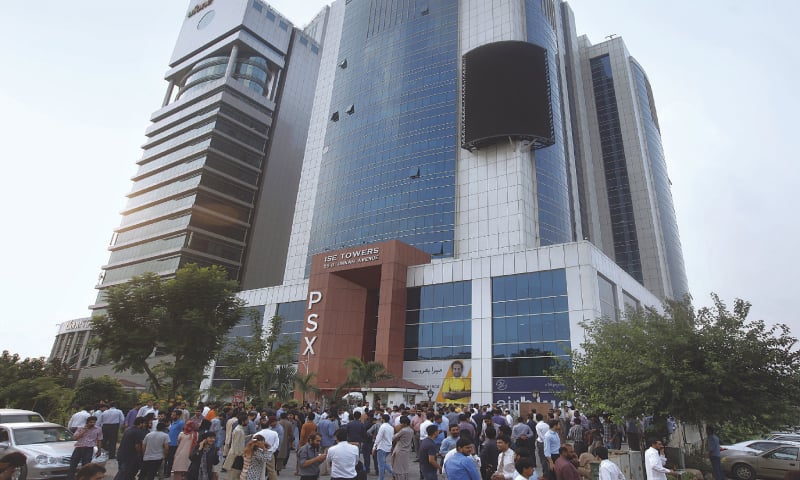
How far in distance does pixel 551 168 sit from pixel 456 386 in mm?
33322

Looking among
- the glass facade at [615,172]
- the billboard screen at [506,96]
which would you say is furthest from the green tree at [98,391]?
the glass facade at [615,172]

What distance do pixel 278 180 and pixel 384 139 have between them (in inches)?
1478

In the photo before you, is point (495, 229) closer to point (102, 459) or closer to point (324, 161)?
point (324, 161)

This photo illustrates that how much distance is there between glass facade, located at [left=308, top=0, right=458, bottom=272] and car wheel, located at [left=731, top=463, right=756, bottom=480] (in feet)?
126

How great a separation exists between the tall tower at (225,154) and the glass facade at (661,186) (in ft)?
239

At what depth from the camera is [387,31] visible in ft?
239

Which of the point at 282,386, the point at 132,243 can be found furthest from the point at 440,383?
the point at 132,243

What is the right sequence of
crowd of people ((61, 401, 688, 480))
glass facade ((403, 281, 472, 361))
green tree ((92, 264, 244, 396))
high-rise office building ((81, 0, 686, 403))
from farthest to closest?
glass facade ((403, 281, 472, 361)) → high-rise office building ((81, 0, 686, 403)) → green tree ((92, 264, 244, 396)) → crowd of people ((61, 401, 688, 480))

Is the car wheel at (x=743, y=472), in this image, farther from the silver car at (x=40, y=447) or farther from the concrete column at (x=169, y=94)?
the concrete column at (x=169, y=94)

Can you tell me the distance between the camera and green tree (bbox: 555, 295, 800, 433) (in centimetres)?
1416

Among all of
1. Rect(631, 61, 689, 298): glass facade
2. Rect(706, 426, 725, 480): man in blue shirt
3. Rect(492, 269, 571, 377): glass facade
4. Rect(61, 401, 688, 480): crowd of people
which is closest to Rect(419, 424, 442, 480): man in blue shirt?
Rect(61, 401, 688, 480): crowd of people

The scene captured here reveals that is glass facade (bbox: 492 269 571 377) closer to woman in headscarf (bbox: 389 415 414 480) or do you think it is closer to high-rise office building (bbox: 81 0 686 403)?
high-rise office building (bbox: 81 0 686 403)

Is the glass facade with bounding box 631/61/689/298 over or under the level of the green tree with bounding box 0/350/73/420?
over

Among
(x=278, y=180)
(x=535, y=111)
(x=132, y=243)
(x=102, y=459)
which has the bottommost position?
(x=102, y=459)
